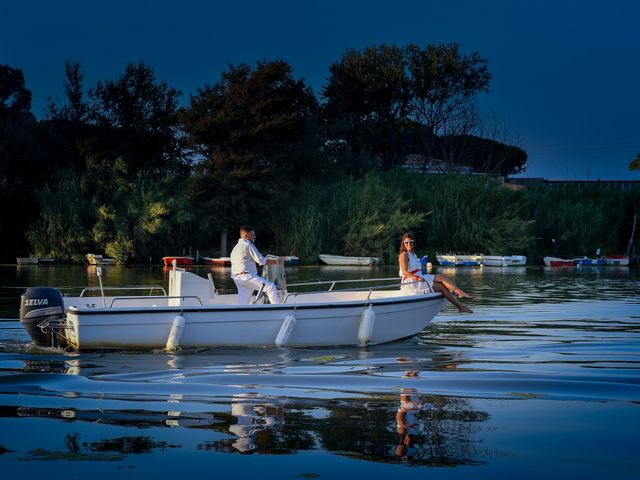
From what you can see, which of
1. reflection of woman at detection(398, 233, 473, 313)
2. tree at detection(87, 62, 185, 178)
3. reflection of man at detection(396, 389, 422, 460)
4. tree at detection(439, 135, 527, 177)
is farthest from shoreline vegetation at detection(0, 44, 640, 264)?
reflection of man at detection(396, 389, 422, 460)

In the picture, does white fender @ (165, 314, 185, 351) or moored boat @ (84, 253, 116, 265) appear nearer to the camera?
white fender @ (165, 314, 185, 351)

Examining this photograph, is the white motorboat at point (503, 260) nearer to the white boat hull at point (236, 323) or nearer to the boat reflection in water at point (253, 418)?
the white boat hull at point (236, 323)

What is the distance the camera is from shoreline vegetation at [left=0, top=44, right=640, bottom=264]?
170ft

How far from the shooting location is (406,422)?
8320mm

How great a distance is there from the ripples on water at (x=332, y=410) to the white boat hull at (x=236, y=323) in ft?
0.75

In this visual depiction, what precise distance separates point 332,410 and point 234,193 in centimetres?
4435

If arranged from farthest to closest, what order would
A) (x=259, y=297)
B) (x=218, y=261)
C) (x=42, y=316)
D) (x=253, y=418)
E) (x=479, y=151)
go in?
(x=479, y=151), (x=218, y=261), (x=259, y=297), (x=42, y=316), (x=253, y=418)

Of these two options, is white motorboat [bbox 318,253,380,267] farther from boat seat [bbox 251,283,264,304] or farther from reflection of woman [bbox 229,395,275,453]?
reflection of woman [bbox 229,395,275,453]

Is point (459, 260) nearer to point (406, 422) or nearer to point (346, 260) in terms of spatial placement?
point (346, 260)

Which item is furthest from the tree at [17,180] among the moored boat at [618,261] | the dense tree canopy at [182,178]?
the moored boat at [618,261]

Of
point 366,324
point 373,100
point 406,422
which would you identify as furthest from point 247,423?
point 373,100

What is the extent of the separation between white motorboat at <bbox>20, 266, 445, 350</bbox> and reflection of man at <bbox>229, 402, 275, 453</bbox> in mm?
4122

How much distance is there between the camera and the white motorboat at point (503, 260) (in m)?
53.0

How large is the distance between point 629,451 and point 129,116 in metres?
52.2
